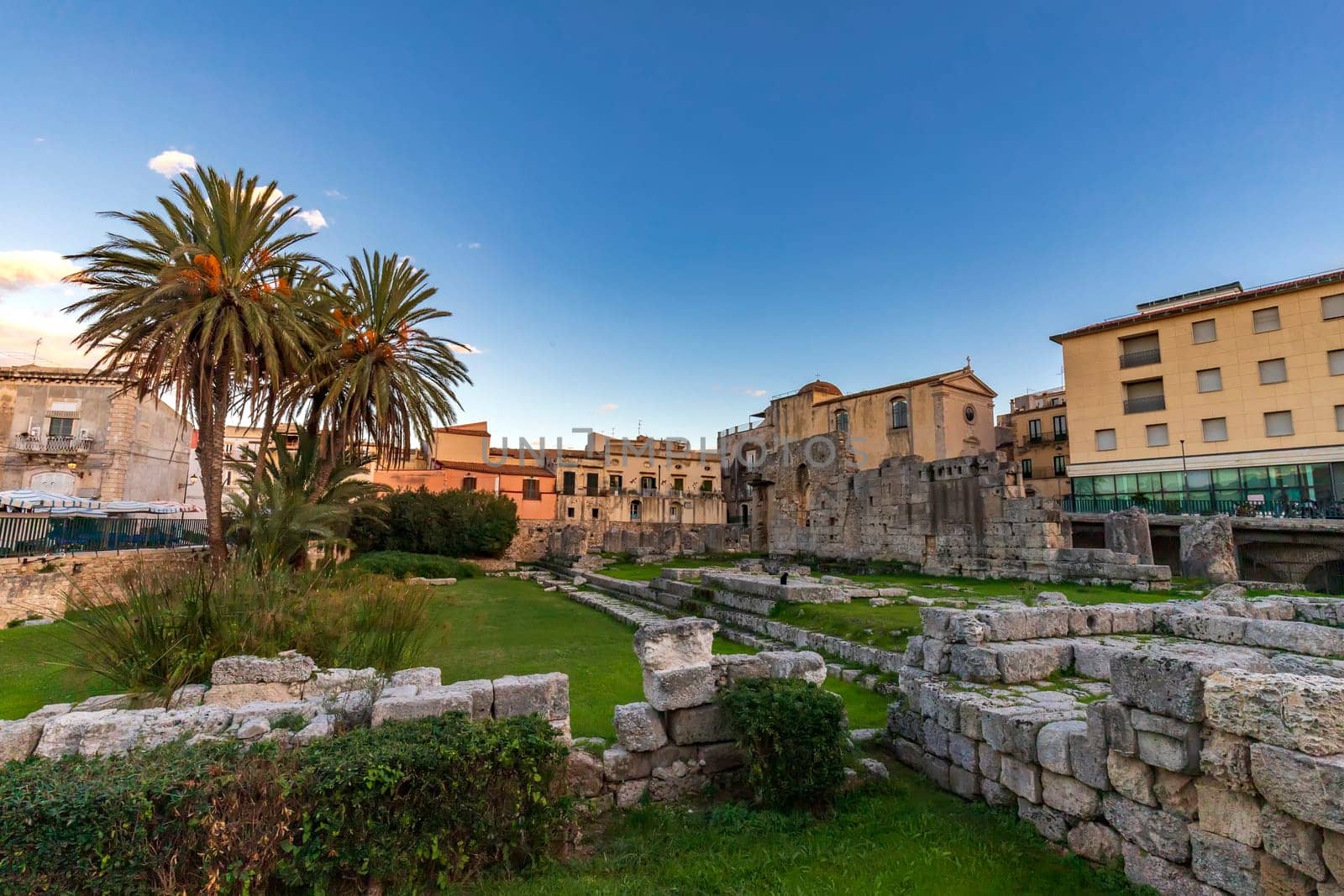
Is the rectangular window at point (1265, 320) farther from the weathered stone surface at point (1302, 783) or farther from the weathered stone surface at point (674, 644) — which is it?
the weathered stone surface at point (674, 644)

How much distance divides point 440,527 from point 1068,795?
1311 inches

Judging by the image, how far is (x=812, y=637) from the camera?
32.6ft

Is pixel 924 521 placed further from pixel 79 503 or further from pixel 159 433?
pixel 159 433

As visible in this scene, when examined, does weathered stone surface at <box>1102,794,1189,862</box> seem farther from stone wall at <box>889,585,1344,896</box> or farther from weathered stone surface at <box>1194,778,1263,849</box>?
weathered stone surface at <box>1194,778,1263,849</box>

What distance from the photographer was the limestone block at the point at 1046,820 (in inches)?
167

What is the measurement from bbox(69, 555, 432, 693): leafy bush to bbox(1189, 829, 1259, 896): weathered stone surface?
7261 mm

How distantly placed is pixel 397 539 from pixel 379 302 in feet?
55.2

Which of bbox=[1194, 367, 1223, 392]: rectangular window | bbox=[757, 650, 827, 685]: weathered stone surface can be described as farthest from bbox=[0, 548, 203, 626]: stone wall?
bbox=[1194, 367, 1223, 392]: rectangular window

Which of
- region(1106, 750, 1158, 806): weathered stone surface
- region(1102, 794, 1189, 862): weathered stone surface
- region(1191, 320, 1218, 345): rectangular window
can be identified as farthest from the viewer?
region(1191, 320, 1218, 345): rectangular window

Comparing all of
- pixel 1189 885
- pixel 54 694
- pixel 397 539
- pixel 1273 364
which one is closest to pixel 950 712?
pixel 1189 885

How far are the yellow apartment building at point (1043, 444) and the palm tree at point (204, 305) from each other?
40054 mm

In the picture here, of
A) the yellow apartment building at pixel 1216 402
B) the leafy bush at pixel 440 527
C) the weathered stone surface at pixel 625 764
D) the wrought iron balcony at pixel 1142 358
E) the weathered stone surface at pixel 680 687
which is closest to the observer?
the weathered stone surface at pixel 625 764

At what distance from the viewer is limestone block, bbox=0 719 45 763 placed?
3.96 metres

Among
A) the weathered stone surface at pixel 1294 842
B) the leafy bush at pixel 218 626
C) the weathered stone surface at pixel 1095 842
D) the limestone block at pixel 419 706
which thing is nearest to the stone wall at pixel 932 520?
the weathered stone surface at pixel 1095 842
